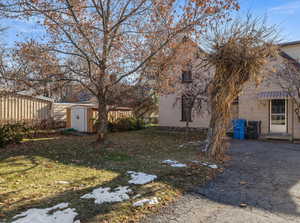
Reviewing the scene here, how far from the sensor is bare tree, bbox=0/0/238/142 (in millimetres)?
6859

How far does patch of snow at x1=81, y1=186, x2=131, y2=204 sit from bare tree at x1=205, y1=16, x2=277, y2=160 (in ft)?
12.5

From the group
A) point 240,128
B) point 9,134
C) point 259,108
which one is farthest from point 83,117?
point 259,108

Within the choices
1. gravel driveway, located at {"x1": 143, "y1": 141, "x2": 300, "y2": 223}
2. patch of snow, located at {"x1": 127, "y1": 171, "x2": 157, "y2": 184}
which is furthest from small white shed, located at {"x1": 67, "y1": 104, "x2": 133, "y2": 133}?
gravel driveway, located at {"x1": 143, "y1": 141, "x2": 300, "y2": 223}

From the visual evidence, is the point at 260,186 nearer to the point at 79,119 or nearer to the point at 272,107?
the point at 272,107

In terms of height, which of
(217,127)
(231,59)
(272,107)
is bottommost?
(217,127)

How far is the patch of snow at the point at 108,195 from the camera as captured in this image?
3.51 meters

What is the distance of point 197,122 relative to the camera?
14.7m

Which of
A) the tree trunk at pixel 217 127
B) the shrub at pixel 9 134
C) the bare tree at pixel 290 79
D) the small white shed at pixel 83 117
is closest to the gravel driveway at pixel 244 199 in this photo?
the tree trunk at pixel 217 127

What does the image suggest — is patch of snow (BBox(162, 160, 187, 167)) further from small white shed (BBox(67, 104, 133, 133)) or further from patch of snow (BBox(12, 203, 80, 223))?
small white shed (BBox(67, 104, 133, 133))

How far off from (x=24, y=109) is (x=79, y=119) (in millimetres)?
3560

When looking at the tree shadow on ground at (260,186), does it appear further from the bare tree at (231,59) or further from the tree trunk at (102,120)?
the tree trunk at (102,120)

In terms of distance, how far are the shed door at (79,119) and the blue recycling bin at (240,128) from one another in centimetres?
940

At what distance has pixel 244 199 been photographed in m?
3.81

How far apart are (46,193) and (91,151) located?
13.6 feet
